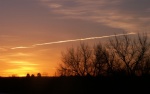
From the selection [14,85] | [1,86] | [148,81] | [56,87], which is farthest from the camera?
[1,86]

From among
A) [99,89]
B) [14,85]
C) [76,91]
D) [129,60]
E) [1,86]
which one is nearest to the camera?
[99,89]

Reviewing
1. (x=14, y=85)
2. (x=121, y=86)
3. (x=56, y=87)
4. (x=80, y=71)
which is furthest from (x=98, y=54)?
(x=121, y=86)

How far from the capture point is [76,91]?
47969 mm

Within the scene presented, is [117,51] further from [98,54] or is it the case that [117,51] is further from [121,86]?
[121,86]

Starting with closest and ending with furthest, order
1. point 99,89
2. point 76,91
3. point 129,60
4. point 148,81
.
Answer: point 148,81, point 99,89, point 76,91, point 129,60

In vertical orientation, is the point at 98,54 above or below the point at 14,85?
above

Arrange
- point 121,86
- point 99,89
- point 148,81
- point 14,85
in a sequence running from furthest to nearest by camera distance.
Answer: point 14,85, point 99,89, point 121,86, point 148,81

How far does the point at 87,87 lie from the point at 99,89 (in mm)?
2704

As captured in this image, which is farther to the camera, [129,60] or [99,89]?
[129,60]

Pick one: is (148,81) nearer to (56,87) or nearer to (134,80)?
(134,80)

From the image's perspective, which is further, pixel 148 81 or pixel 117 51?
pixel 117 51

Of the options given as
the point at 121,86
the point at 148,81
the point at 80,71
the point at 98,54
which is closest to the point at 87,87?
the point at 121,86

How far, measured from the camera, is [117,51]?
7031 cm

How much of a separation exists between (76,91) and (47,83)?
1256cm
